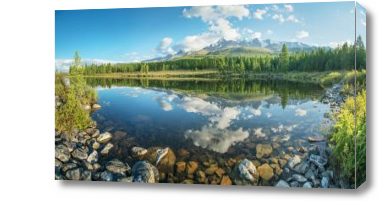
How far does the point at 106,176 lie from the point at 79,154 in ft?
1.94

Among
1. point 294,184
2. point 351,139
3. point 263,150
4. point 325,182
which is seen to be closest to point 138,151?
point 263,150

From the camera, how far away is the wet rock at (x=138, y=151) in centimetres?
723

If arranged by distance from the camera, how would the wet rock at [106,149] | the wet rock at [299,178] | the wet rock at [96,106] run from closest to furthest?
the wet rock at [299,178], the wet rock at [106,149], the wet rock at [96,106]

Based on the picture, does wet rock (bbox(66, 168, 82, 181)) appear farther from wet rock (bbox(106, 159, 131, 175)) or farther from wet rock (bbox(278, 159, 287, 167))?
wet rock (bbox(278, 159, 287, 167))

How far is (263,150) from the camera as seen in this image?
686 centimetres

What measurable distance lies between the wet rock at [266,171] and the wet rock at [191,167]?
3.10ft

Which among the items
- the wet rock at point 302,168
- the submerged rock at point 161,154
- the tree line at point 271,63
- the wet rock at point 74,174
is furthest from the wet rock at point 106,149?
the wet rock at point 302,168

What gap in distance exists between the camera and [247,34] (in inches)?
288

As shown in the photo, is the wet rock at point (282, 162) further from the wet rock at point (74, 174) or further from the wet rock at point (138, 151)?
the wet rock at point (74, 174)

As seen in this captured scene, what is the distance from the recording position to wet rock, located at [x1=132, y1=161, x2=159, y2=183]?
716 centimetres

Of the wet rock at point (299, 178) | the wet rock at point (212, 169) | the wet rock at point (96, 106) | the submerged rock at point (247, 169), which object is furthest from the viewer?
the wet rock at point (96, 106)

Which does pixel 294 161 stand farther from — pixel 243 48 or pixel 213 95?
pixel 243 48

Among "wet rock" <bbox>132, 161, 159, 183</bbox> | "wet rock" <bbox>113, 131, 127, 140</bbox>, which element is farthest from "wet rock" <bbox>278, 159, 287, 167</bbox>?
"wet rock" <bbox>113, 131, 127, 140</bbox>
